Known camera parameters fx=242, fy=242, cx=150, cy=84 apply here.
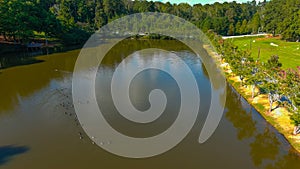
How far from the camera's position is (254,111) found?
2720 cm

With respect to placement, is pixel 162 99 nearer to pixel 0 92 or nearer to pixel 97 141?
pixel 97 141

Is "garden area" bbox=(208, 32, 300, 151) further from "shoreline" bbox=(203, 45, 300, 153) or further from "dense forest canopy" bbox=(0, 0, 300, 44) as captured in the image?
"dense forest canopy" bbox=(0, 0, 300, 44)

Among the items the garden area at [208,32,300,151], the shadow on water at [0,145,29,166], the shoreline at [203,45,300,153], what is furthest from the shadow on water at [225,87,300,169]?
the shadow on water at [0,145,29,166]

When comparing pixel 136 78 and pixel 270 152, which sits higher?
pixel 136 78

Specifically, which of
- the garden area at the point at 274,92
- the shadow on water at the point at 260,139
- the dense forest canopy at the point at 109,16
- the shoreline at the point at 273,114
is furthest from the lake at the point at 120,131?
the dense forest canopy at the point at 109,16

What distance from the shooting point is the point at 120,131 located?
76.8 ft

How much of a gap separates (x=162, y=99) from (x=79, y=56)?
122 ft

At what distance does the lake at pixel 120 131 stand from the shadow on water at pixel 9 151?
81 millimetres

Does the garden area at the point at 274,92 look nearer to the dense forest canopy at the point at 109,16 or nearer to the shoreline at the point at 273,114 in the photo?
the shoreline at the point at 273,114

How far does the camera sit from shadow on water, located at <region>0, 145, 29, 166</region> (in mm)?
19469

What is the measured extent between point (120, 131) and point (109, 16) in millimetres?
95558

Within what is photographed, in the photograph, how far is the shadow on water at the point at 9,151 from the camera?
1947 cm

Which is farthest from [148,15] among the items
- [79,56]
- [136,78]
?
[136,78]

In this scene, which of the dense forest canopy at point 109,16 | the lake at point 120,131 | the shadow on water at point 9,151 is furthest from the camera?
the dense forest canopy at point 109,16
